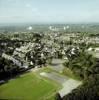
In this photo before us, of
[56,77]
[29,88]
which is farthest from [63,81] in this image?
[29,88]

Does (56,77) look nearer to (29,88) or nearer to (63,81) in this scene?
(63,81)

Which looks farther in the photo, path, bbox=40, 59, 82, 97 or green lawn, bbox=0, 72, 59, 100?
path, bbox=40, 59, 82, 97

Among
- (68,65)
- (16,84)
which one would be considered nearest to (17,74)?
(16,84)

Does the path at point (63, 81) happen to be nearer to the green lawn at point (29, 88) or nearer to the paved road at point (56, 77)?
the paved road at point (56, 77)

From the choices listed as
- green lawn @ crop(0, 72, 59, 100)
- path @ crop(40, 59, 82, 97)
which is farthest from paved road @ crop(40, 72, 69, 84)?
green lawn @ crop(0, 72, 59, 100)

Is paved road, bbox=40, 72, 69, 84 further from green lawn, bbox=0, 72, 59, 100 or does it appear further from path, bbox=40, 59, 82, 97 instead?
green lawn, bbox=0, 72, 59, 100

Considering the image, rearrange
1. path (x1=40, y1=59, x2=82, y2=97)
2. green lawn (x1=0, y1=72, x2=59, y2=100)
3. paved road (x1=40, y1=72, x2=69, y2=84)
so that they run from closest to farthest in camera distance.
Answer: green lawn (x1=0, y1=72, x2=59, y2=100) → path (x1=40, y1=59, x2=82, y2=97) → paved road (x1=40, y1=72, x2=69, y2=84)

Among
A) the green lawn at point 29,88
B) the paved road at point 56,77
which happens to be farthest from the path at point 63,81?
the green lawn at point 29,88

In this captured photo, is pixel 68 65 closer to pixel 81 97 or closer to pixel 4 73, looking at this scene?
pixel 4 73
